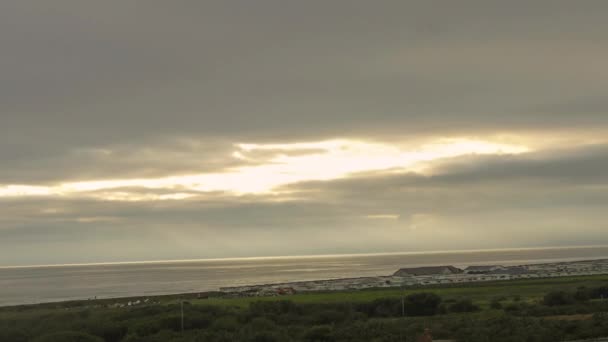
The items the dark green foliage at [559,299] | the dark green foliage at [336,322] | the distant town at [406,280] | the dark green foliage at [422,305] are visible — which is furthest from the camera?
the distant town at [406,280]

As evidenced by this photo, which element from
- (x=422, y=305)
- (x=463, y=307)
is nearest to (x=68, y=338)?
(x=422, y=305)

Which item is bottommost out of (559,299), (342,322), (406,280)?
(406,280)

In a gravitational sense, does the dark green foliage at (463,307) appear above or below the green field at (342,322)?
below

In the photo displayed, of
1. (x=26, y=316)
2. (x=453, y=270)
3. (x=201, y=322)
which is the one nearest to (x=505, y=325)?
(x=201, y=322)

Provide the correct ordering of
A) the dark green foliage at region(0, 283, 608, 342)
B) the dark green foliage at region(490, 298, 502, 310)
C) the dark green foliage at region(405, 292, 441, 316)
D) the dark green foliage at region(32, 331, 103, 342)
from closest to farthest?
1. the dark green foliage at region(0, 283, 608, 342)
2. the dark green foliage at region(32, 331, 103, 342)
3. the dark green foliage at region(490, 298, 502, 310)
4. the dark green foliage at region(405, 292, 441, 316)

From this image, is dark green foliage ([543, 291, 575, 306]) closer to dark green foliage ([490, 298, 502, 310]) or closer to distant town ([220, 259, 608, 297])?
dark green foliage ([490, 298, 502, 310])

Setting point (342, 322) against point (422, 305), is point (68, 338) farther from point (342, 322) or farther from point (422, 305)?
point (422, 305)

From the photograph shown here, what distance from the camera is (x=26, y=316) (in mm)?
52219

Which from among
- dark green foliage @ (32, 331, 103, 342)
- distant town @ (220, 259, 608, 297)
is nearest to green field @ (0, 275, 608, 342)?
dark green foliage @ (32, 331, 103, 342)

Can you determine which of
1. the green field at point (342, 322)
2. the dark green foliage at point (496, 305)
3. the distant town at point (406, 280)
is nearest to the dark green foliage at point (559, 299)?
the green field at point (342, 322)

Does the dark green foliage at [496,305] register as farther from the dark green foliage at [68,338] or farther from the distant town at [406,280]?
the distant town at [406,280]

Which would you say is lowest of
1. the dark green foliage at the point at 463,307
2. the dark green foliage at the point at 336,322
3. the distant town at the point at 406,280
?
the distant town at the point at 406,280

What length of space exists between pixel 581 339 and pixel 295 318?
22199mm

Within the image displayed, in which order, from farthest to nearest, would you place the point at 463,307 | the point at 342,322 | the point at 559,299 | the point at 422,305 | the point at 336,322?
the point at 422,305
the point at 463,307
the point at 559,299
the point at 336,322
the point at 342,322
